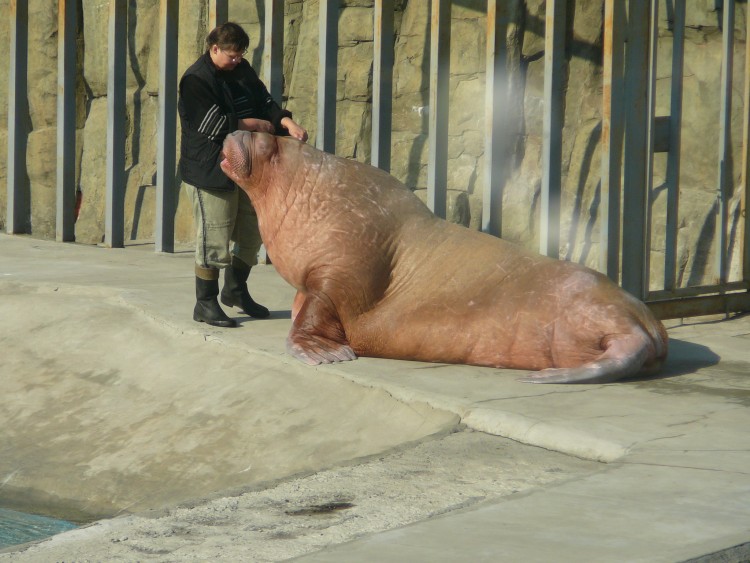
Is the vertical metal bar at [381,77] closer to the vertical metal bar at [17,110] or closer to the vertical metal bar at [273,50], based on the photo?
A: the vertical metal bar at [273,50]

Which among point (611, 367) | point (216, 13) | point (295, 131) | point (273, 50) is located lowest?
point (611, 367)

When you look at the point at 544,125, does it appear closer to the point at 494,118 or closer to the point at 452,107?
the point at 494,118

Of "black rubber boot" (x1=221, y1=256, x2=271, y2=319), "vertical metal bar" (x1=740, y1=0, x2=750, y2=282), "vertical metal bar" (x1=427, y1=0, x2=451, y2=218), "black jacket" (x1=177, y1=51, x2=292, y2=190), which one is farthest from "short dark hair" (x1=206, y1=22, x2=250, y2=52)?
"vertical metal bar" (x1=740, y1=0, x2=750, y2=282)

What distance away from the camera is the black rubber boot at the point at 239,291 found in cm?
637

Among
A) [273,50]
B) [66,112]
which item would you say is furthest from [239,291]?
[66,112]

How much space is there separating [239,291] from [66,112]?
368 centimetres

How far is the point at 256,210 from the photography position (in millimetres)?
5984

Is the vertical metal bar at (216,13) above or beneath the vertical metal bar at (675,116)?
above

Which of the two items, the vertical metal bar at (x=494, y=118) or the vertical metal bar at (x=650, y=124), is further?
the vertical metal bar at (x=494, y=118)

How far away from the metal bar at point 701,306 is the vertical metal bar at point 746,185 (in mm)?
182

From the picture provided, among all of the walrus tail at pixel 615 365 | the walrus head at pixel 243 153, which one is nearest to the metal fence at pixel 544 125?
the walrus tail at pixel 615 365

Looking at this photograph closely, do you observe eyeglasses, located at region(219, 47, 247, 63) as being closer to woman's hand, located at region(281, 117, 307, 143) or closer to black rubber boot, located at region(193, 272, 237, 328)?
woman's hand, located at region(281, 117, 307, 143)

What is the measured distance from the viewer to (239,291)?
641 centimetres

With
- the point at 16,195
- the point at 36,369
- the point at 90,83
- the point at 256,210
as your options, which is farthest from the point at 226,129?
the point at 90,83
